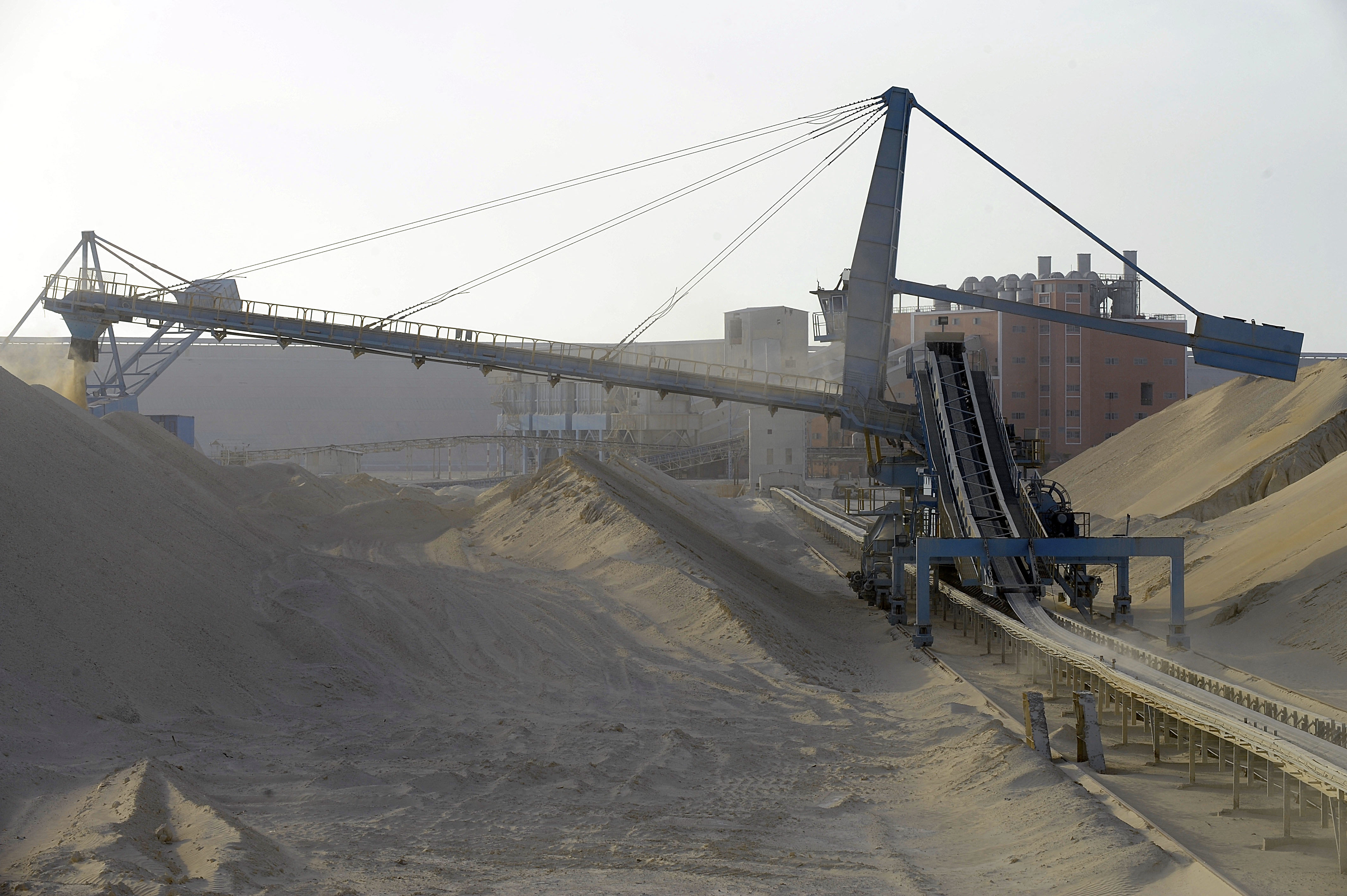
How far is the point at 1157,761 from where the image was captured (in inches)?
356

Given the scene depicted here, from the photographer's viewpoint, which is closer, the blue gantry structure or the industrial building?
the blue gantry structure

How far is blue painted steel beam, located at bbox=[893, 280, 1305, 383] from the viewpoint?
1806cm

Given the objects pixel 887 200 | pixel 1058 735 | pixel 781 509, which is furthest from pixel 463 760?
pixel 781 509

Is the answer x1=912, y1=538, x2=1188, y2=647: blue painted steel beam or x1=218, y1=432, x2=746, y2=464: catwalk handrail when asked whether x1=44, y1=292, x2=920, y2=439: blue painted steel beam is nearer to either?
x1=912, y1=538, x2=1188, y2=647: blue painted steel beam

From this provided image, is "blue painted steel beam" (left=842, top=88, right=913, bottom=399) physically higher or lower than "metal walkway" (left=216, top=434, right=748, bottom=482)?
higher

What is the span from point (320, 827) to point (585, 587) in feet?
33.9

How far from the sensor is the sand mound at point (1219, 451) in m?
27.8

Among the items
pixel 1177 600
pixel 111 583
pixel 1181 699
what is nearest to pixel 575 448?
pixel 1177 600

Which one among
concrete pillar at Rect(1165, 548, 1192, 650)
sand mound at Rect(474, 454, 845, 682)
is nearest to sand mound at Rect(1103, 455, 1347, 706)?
concrete pillar at Rect(1165, 548, 1192, 650)

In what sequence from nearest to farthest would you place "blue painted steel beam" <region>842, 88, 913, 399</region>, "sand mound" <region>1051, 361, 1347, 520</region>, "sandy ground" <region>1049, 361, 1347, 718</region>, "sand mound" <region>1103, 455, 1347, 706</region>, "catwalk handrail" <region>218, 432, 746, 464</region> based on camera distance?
"sand mound" <region>1103, 455, 1347, 706</region> → "sandy ground" <region>1049, 361, 1347, 718</region> → "blue painted steel beam" <region>842, 88, 913, 399</region> → "sand mound" <region>1051, 361, 1347, 520</region> → "catwalk handrail" <region>218, 432, 746, 464</region>

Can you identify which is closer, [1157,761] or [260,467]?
[1157,761]

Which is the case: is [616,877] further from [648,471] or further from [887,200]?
[648,471]

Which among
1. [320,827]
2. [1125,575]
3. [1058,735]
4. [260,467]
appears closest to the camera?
[320,827]

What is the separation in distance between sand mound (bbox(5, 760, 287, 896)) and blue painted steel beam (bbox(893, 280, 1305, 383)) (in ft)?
47.0
